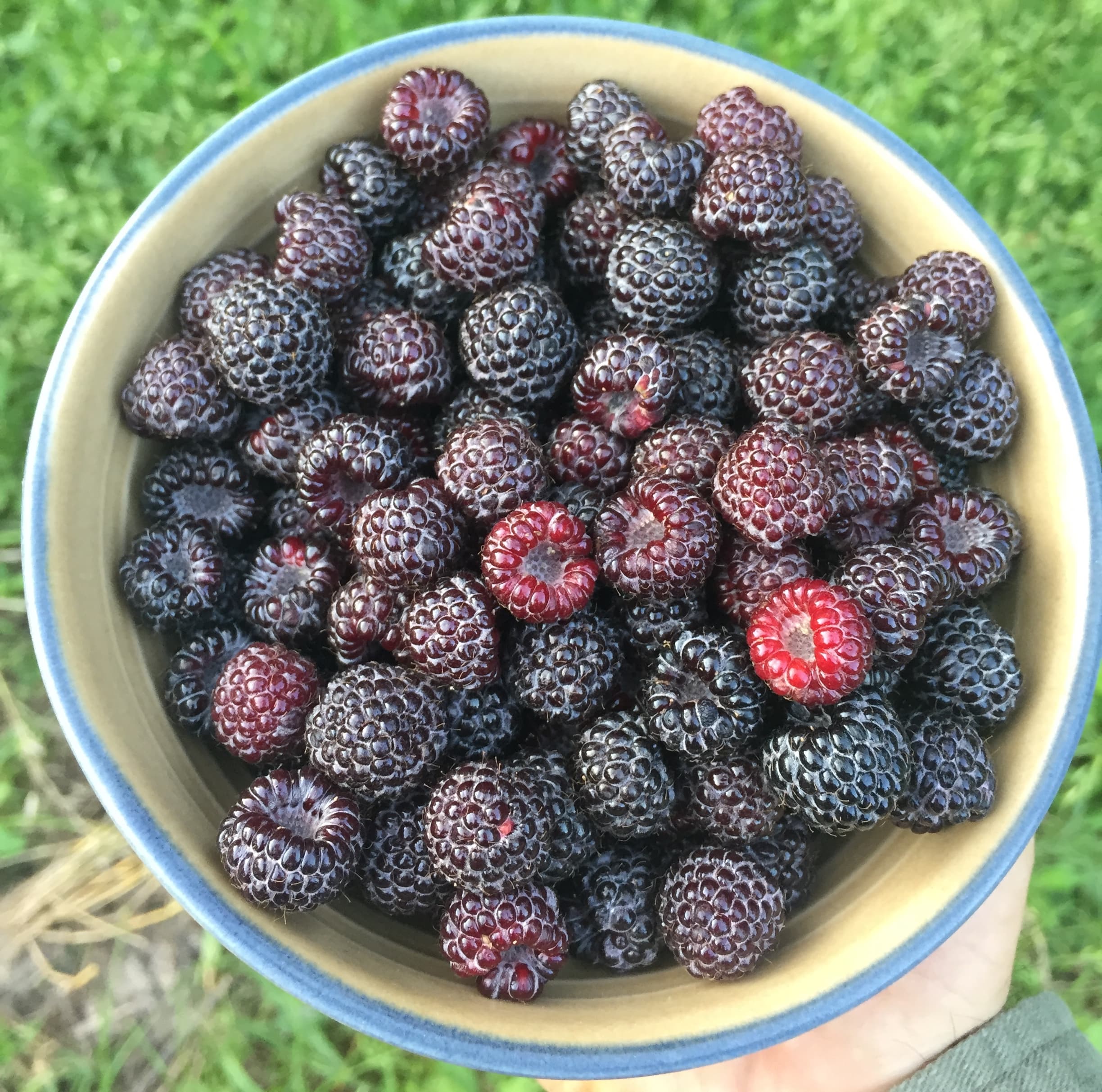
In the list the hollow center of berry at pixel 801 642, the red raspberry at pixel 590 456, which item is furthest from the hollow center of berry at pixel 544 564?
the hollow center of berry at pixel 801 642

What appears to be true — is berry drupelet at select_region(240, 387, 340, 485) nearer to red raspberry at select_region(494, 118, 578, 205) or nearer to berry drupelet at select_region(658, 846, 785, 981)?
red raspberry at select_region(494, 118, 578, 205)

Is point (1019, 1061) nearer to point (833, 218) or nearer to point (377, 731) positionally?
point (377, 731)

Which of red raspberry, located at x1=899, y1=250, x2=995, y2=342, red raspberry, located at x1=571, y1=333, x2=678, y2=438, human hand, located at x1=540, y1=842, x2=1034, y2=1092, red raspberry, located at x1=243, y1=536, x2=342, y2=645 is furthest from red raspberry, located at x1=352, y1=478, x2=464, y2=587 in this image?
human hand, located at x1=540, y1=842, x2=1034, y2=1092

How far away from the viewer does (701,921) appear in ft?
6.39

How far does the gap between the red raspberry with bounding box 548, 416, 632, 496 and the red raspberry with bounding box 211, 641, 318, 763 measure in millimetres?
704

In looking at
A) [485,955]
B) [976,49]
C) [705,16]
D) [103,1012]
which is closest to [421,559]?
[485,955]

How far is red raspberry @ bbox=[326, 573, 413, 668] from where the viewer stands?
2.04m

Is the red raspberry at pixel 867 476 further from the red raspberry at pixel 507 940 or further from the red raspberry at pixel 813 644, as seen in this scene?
the red raspberry at pixel 507 940

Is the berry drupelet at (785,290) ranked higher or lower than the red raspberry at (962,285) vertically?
lower

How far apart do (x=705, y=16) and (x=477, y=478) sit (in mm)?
2464

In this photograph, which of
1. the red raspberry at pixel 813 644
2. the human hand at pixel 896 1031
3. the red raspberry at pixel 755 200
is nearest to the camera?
the red raspberry at pixel 813 644

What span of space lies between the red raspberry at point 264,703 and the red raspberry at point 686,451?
848 mm

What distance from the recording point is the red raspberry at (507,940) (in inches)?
75.5

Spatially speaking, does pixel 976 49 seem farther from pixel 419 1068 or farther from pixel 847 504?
pixel 419 1068
